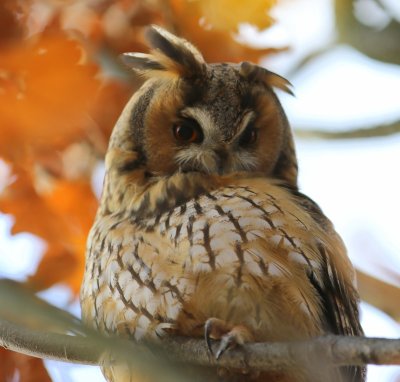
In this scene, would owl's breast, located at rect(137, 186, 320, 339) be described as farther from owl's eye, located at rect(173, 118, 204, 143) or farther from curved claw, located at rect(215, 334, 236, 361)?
owl's eye, located at rect(173, 118, 204, 143)

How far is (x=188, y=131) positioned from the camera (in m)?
3.00

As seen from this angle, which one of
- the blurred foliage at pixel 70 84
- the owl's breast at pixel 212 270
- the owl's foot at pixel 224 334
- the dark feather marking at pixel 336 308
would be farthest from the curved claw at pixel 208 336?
the blurred foliage at pixel 70 84

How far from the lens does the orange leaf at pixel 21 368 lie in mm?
2752

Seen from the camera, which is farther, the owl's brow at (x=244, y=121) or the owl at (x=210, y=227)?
the owl's brow at (x=244, y=121)

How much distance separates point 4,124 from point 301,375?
1.28 m

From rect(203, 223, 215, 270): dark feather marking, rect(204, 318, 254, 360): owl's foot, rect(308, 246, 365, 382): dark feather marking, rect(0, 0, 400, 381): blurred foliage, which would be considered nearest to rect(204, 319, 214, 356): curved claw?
rect(204, 318, 254, 360): owl's foot

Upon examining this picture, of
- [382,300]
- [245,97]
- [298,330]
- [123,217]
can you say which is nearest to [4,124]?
[123,217]

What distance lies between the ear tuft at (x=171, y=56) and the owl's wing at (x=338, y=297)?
77cm

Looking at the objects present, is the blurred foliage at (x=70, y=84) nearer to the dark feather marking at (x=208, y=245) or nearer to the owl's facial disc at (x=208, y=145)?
the owl's facial disc at (x=208, y=145)

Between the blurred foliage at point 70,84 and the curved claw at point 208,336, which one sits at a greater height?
the blurred foliage at point 70,84

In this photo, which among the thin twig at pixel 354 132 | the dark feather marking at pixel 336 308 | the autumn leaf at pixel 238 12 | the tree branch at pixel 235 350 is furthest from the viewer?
the autumn leaf at pixel 238 12

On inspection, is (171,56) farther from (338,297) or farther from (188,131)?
(338,297)

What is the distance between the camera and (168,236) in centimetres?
258

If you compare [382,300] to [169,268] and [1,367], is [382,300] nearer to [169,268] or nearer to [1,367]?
[169,268]
